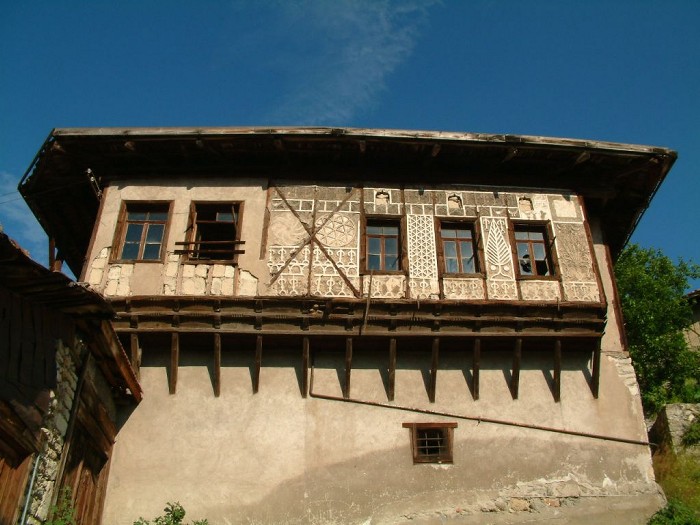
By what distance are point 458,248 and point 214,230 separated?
4.75 m

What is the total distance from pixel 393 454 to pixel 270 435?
2.08m

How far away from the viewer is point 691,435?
13.3m

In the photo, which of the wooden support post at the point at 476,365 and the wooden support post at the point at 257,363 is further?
the wooden support post at the point at 476,365

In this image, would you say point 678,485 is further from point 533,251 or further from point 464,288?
point 464,288

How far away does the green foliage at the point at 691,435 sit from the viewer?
523 inches

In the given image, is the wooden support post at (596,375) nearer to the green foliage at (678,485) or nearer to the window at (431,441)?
the green foliage at (678,485)

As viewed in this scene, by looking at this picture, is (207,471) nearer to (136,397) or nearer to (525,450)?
(136,397)

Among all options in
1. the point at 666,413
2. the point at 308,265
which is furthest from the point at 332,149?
the point at 666,413

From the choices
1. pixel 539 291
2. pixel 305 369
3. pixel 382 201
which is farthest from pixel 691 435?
pixel 305 369

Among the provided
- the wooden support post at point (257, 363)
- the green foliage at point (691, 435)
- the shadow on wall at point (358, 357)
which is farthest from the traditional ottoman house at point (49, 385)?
the green foliage at point (691, 435)

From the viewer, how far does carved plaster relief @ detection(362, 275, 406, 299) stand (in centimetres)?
1135

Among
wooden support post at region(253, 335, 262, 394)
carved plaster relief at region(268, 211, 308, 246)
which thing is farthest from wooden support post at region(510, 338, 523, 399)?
wooden support post at region(253, 335, 262, 394)

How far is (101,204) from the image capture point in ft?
40.9

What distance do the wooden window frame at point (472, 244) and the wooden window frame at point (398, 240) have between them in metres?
0.66
